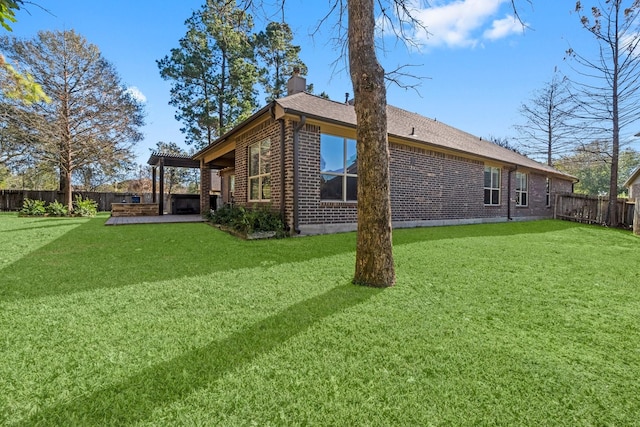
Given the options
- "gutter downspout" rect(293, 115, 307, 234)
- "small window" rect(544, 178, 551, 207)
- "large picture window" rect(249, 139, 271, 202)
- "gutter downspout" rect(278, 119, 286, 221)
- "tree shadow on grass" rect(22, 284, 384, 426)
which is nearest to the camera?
"tree shadow on grass" rect(22, 284, 384, 426)

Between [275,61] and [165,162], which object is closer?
[165,162]

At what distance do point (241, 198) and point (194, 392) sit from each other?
29.7 ft

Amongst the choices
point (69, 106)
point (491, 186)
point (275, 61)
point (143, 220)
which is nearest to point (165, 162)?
point (143, 220)

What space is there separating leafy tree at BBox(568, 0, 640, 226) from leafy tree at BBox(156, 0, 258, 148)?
19.4 meters

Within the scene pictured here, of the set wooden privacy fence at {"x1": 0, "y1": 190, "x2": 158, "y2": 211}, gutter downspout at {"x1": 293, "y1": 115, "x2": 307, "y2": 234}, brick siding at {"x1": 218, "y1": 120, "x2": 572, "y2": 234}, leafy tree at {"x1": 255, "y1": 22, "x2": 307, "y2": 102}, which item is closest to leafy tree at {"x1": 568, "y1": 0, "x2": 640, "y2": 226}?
brick siding at {"x1": 218, "y1": 120, "x2": 572, "y2": 234}

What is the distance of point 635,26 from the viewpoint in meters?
11.5

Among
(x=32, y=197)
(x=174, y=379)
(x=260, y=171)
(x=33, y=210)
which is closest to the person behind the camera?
(x=174, y=379)

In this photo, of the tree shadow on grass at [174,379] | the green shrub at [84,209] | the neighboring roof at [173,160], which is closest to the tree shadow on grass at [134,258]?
the tree shadow on grass at [174,379]

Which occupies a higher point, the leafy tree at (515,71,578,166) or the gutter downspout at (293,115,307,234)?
the leafy tree at (515,71,578,166)

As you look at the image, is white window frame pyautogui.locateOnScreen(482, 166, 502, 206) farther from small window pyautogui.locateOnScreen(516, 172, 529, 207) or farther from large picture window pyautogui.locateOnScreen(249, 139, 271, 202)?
large picture window pyautogui.locateOnScreen(249, 139, 271, 202)

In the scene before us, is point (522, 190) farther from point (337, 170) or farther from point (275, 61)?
point (275, 61)

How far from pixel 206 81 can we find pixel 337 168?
19459 millimetres

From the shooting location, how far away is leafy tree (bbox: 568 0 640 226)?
11.7m

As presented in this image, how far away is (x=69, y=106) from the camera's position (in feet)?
55.0
